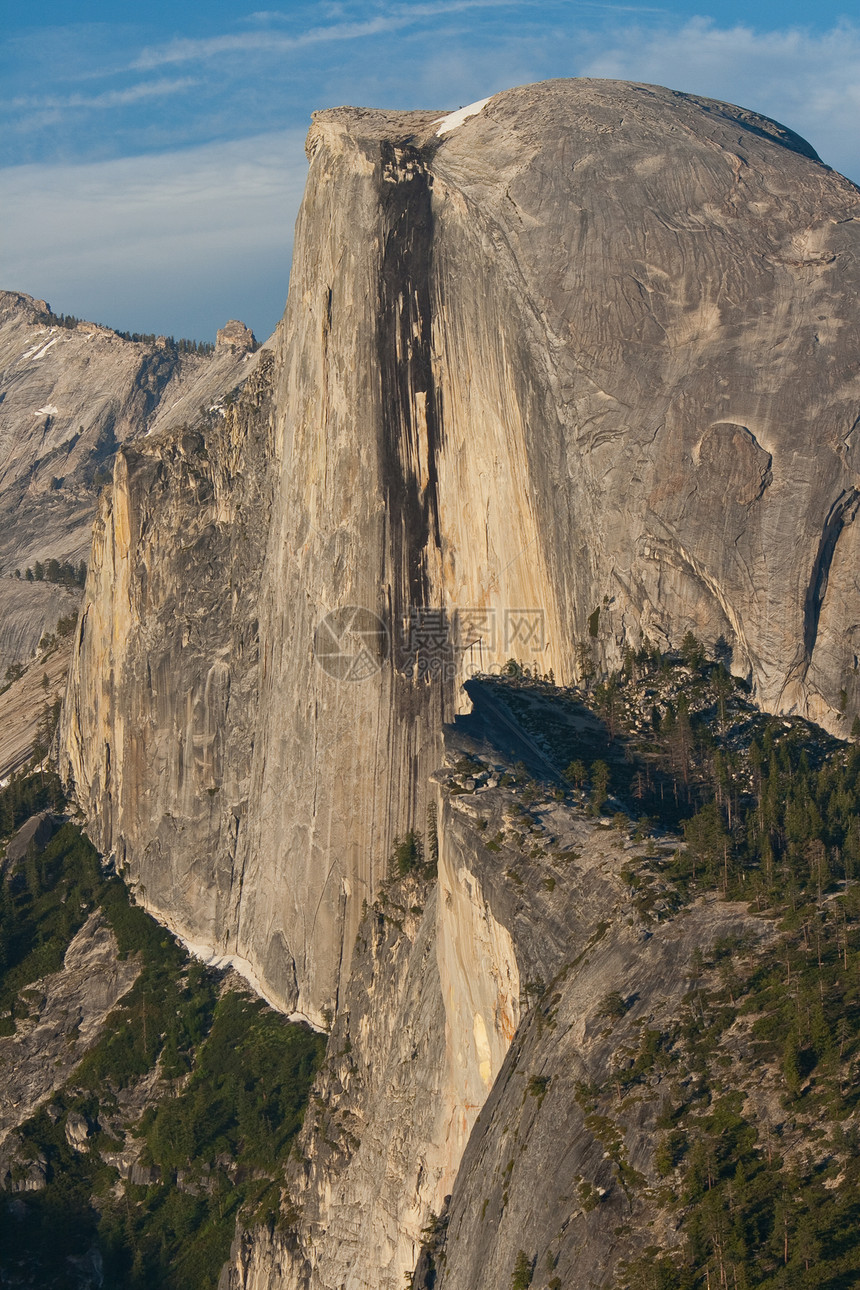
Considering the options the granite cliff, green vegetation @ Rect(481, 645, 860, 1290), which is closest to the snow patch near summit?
the granite cliff

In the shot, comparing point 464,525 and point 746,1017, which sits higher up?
point 464,525

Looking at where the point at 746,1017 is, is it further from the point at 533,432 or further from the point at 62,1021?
the point at 62,1021

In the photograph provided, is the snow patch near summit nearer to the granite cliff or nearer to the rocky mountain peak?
the granite cliff

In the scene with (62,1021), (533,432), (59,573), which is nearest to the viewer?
(533,432)

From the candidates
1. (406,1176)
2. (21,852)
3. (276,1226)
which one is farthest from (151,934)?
(406,1176)

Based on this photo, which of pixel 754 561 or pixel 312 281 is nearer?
pixel 754 561

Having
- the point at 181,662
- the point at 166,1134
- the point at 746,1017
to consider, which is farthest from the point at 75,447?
the point at 746,1017

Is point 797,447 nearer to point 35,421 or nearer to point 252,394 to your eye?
point 252,394
